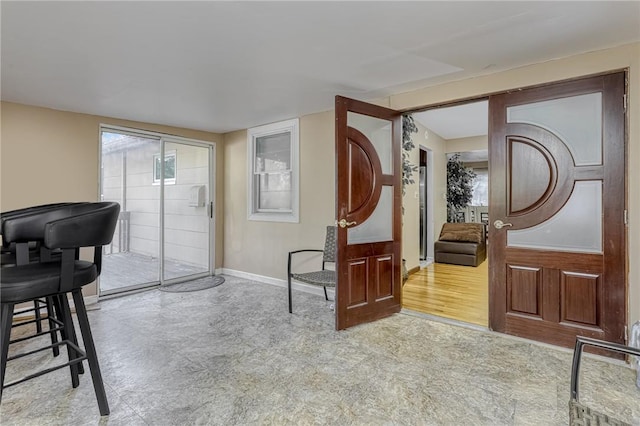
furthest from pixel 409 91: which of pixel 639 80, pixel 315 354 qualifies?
pixel 315 354

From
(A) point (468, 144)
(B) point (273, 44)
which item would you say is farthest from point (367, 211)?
(A) point (468, 144)

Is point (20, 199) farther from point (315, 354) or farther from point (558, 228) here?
point (558, 228)

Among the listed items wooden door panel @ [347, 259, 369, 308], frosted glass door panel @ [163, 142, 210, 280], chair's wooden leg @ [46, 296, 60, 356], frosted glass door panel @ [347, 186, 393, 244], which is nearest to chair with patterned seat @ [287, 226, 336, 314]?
wooden door panel @ [347, 259, 369, 308]

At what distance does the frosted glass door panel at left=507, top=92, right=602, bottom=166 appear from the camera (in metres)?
2.54

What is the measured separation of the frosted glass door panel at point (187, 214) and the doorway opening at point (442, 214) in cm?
322

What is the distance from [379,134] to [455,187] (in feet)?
16.8

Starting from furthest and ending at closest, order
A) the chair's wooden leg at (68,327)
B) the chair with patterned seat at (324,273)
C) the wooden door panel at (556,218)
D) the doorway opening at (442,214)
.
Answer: the doorway opening at (442,214), the chair with patterned seat at (324,273), the wooden door panel at (556,218), the chair's wooden leg at (68,327)

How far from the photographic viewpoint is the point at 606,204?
98.9 inches

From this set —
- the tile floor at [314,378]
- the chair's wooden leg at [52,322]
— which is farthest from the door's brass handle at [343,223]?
the chair's wooden leg at [52,322]

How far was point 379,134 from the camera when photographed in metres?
3.42

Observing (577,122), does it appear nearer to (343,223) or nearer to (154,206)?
(343,223)

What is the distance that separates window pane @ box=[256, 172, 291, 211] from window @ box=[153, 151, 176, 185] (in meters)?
1.26

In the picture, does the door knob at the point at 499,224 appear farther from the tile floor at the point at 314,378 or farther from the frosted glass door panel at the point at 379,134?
the frosted glass door panel at the point at 379,134

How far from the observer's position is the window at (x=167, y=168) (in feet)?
15.8
